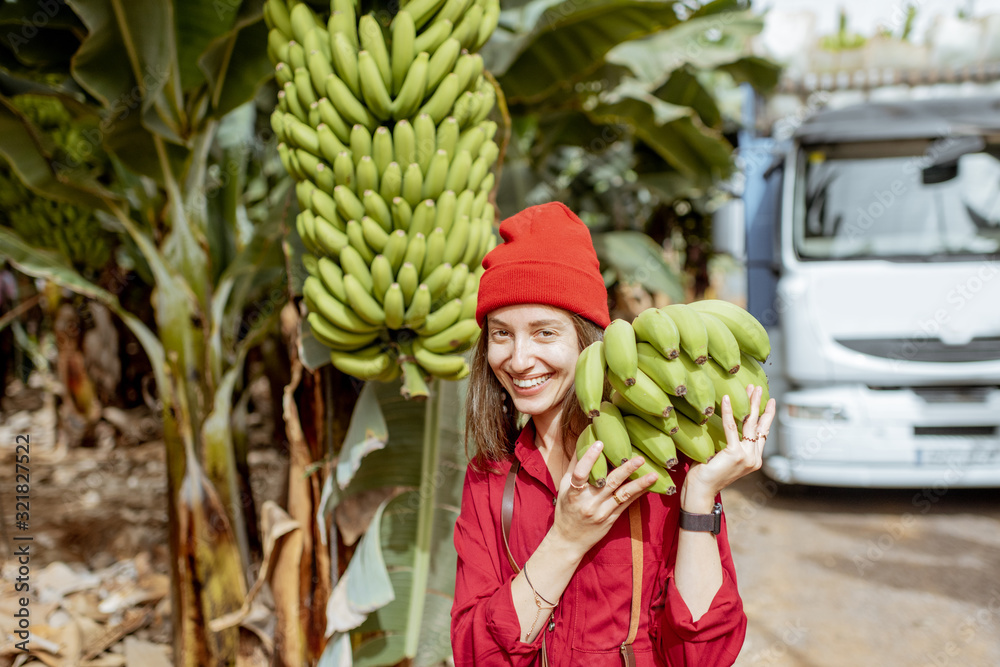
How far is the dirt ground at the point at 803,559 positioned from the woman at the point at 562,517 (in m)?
2.27

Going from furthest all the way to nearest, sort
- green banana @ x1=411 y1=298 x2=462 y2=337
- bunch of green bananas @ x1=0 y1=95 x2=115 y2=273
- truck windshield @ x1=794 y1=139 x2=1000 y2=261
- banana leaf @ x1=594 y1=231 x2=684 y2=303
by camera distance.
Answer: truck windshield @ x1=794 y1=139 x2=1000 y2=261 → banana leaf @ x1=594 y1=231 x2=684 y2=303 → bunch of green bananas @ x1=0 y1=95 x2=115 y2=273 → green banana @ x1=411 y1=298 x2=462 y2=337

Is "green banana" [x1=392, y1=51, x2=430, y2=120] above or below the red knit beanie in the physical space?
above

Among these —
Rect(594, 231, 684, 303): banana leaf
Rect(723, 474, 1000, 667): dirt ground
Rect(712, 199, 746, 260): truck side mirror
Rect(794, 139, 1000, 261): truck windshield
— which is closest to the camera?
Rect(723, 474, 1000, 667): dirt ground

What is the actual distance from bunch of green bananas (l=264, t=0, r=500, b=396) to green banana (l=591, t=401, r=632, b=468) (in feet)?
2.34

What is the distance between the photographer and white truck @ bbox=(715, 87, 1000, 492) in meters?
4.29

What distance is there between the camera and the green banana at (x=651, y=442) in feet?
3.25

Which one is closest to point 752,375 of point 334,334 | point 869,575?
point 334,334

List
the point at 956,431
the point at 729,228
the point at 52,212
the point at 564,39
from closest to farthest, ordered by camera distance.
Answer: the point at 564,39
the point at 52,212
the point at 956,431
the point at 729,228

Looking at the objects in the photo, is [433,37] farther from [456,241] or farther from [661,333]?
[661,333]

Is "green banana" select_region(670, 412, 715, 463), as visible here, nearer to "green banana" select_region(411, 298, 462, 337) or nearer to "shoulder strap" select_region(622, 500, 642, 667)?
"shoulder strap" select_region(622, 500, 642, 667)

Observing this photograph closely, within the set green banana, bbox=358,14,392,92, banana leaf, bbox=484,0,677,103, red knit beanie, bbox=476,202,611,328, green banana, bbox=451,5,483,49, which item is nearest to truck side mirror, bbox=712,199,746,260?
banana leaf, bbox=484,0,677,103

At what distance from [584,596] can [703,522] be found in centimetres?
25

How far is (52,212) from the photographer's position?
14.0ft

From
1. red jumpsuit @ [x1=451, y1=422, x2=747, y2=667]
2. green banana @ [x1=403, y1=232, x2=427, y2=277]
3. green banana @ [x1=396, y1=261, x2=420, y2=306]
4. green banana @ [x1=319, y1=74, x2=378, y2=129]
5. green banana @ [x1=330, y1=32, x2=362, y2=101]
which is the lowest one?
red jumpsuit @ [x1=451, y1=422, x2=747, y2=667]
